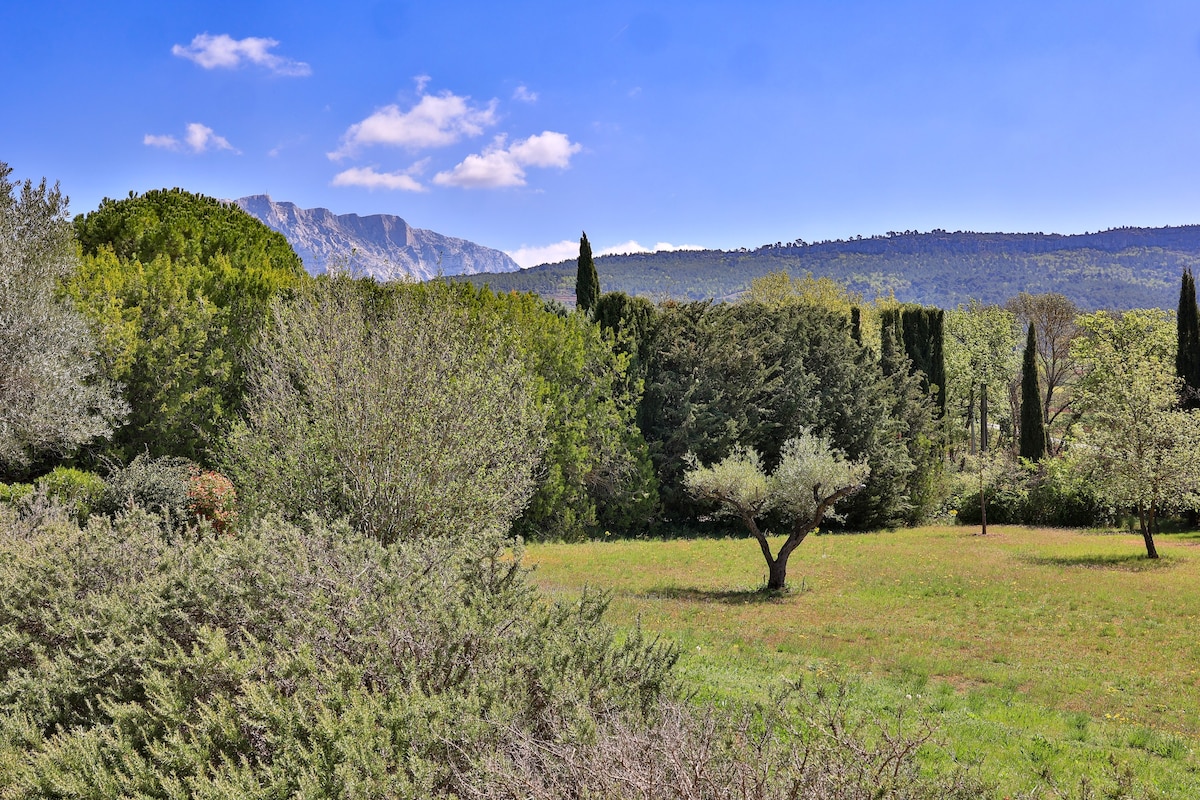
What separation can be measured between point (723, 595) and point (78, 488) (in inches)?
577

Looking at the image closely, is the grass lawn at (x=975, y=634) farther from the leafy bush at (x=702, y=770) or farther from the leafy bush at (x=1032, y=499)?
the leafy bush at (x=1032, y=499)

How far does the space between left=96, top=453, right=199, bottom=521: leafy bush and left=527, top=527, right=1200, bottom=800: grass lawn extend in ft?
28.3

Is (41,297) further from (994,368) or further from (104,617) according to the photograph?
(994,368)

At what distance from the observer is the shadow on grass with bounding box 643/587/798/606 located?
599 inches

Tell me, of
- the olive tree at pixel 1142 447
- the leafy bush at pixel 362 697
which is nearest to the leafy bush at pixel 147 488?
the leafy bush at pixel 362 697

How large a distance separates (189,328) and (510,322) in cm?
897

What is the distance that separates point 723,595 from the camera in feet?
52.2

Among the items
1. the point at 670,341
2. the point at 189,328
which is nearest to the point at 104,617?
the point at 189,328

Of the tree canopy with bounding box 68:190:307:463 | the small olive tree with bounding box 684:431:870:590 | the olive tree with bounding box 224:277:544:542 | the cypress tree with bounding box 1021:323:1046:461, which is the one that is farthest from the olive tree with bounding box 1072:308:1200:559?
the tree canopy with bounding box 68:190:307:463

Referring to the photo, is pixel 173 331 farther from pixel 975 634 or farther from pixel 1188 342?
pixel 1188 342

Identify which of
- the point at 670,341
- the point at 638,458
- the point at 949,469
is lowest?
the point at 949,469

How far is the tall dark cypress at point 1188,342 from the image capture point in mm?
33125

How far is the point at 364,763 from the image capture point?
373 cm

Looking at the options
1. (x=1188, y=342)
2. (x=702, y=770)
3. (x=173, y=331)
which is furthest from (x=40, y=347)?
(x=1188, y=342)
